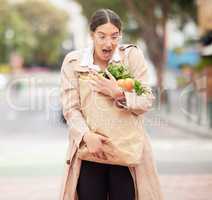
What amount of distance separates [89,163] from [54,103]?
14.4 metres

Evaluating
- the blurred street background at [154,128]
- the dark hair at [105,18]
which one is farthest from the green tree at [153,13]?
the dark hair at [105,18]

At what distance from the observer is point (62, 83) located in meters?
4.27

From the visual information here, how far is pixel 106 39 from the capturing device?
4160 mm

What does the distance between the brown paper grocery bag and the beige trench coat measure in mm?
60

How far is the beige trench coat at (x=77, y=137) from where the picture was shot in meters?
4.20

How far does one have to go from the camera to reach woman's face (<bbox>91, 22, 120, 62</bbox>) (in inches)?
164

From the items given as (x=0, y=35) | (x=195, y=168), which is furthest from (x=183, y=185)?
(x=0, y=35)

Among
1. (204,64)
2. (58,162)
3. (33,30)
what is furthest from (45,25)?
(58,162)

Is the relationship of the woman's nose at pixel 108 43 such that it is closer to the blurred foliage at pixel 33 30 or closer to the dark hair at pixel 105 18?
the dark hair at pixel 105 18

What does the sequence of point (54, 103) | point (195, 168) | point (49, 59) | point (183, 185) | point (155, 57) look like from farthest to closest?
point (49, 59) → point (155, 57) → point (54, 103) → point (195, 168) → point (183, 185)

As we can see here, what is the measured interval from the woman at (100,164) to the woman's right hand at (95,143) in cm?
8

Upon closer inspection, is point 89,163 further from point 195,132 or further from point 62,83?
point 195,132

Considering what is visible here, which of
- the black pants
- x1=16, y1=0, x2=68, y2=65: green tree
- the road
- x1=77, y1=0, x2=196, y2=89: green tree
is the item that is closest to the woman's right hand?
the black pants

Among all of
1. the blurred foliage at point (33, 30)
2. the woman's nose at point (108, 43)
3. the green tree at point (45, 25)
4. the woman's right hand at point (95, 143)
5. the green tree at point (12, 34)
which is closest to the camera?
the woman's right hand at point (95, 143)
